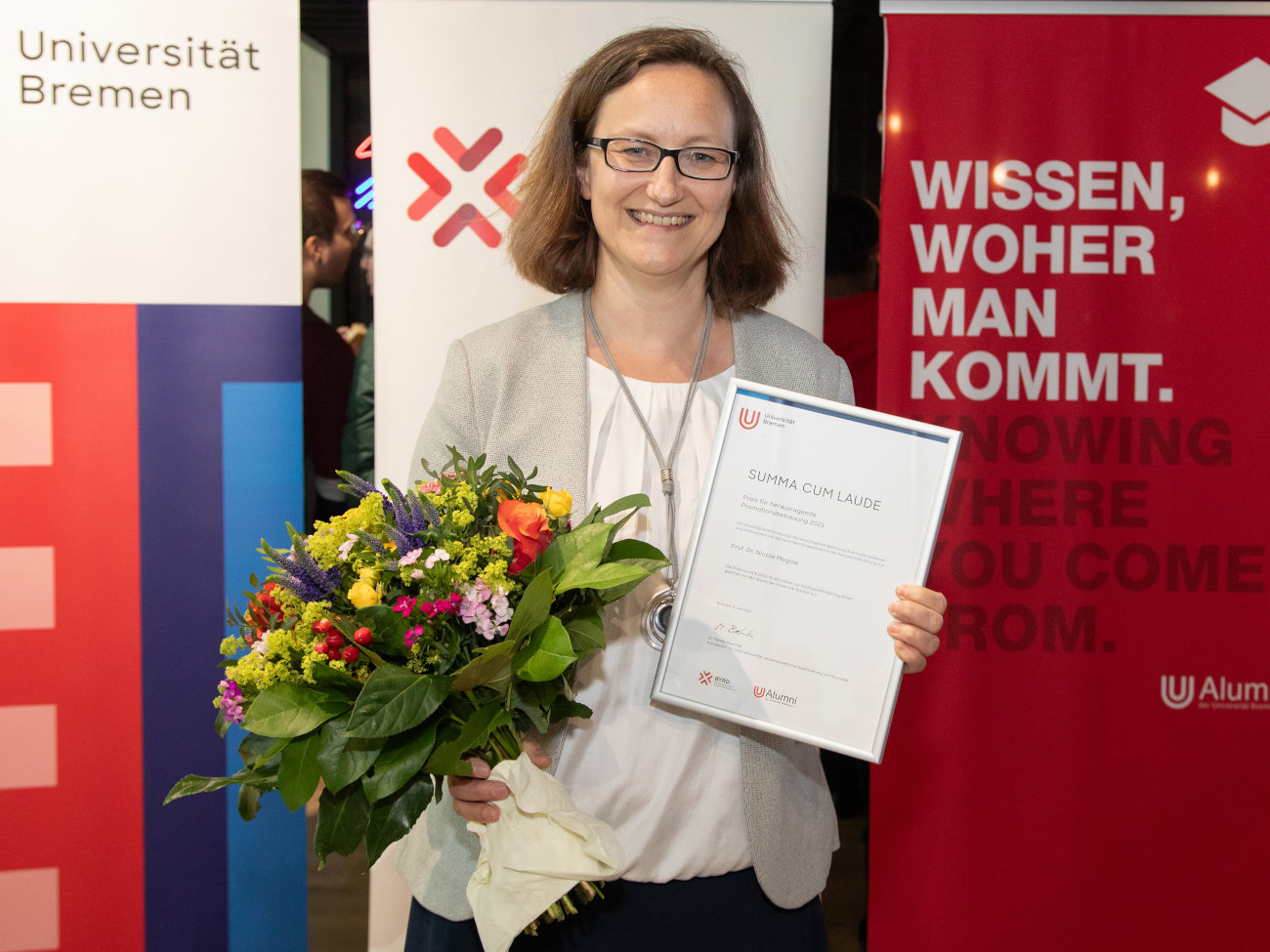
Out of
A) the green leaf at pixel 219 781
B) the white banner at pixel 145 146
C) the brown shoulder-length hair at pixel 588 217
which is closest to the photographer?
the green leaf at pixel 219 781

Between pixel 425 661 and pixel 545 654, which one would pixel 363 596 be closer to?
pixel 425 661

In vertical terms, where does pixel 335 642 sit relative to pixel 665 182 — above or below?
below

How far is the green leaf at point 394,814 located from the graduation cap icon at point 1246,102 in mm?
2578

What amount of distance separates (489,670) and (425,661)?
0.26 feet

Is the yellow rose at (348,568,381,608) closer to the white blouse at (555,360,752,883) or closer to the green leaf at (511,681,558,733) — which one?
the green leaf at (511,681,558,733)

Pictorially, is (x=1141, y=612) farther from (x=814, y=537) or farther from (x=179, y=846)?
(x=179, y=846)

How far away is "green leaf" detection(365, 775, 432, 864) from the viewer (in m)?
1.33

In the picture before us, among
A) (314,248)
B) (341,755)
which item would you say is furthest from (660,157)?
(314,248)

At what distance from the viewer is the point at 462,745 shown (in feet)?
4.26

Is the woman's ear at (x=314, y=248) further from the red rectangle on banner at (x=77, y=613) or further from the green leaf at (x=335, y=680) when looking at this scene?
the green leaf at (x=335, y=680)

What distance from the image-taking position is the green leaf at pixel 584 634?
53.3 inches

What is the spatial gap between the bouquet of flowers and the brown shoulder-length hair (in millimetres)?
602

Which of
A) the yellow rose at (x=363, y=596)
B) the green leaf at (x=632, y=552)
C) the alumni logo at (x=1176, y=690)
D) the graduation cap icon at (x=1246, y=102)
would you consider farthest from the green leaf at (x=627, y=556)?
the graduation cap icon at (x=1246, y=102)

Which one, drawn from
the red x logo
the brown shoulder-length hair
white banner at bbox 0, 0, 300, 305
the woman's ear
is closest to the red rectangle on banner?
white banner at bbox 0, 0, 300, 305
